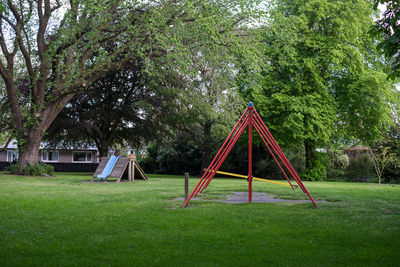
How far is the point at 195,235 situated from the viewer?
261 inches

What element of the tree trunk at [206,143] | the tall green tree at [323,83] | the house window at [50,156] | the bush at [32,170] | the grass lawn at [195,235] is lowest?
the grass lawn at [195,235]

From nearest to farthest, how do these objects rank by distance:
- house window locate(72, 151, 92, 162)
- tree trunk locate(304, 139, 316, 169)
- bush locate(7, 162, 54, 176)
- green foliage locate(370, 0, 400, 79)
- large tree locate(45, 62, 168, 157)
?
green foliage locate(370, 0, 400, 79), bush locate(7, 162, 54, 176), large tree locate(45, 62, 168, 157), tree trunk locate(304, 139, 316, 169), house window locate(72, 151, 92, 162)

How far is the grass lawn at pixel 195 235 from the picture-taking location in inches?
206

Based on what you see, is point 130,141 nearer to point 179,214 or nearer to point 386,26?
point 179,214

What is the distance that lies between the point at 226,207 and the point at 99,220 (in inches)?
133

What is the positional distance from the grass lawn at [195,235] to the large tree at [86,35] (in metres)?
10.8

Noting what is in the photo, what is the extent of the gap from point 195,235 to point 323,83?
27873mm

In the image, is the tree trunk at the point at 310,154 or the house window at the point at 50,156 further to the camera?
the house window at the point at 50,156

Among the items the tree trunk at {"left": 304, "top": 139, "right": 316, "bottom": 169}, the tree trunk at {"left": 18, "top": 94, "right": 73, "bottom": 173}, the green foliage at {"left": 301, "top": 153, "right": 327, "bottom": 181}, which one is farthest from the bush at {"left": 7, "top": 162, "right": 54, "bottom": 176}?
the tree trunk at {"left": 304, "top": 139, "right": 316, "bottom": 169}

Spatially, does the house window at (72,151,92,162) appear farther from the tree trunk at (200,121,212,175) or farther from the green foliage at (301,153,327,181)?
the green foliage at (301,153,327,181)

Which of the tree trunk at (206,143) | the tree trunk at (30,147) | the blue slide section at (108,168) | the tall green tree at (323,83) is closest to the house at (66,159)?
the tree trunk at (206,143)

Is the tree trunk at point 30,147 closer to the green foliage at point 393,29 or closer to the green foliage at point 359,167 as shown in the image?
the green foliage at point 393,29

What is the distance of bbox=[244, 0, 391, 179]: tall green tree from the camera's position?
97.1ft

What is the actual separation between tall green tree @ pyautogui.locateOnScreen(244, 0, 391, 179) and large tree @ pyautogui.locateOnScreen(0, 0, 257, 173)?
357 inches
